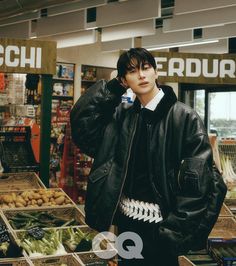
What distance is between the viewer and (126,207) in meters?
2.04

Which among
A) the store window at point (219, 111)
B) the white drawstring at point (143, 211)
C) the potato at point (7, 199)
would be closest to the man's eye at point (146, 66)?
the white drawstring at point (143, 211)

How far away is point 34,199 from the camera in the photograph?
188 inches

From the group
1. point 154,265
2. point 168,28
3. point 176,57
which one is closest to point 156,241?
point 154,265

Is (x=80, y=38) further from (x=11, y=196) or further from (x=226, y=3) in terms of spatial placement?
(x=11, y=196)

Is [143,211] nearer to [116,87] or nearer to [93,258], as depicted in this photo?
[116,87]

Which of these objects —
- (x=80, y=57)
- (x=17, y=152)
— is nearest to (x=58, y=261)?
(x=17, y=152)

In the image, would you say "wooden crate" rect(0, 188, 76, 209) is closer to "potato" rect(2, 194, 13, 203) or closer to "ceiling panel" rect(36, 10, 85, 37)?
"potato" rect(2, 194, 13, 203)

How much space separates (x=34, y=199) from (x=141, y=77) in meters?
3.10

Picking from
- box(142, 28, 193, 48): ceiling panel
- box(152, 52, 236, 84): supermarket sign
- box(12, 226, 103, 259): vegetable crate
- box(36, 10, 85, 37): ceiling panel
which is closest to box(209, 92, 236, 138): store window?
box(142, 28, 193, 48): ceiling panel

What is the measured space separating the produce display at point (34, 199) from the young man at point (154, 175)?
2.73 m

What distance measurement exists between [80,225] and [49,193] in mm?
550

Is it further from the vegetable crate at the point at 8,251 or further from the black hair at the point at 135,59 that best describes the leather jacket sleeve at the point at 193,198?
the vegetable crate at the point at 8,251

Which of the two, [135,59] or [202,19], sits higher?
[202,19]

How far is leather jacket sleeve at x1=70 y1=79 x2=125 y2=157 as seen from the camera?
2.14 meters
